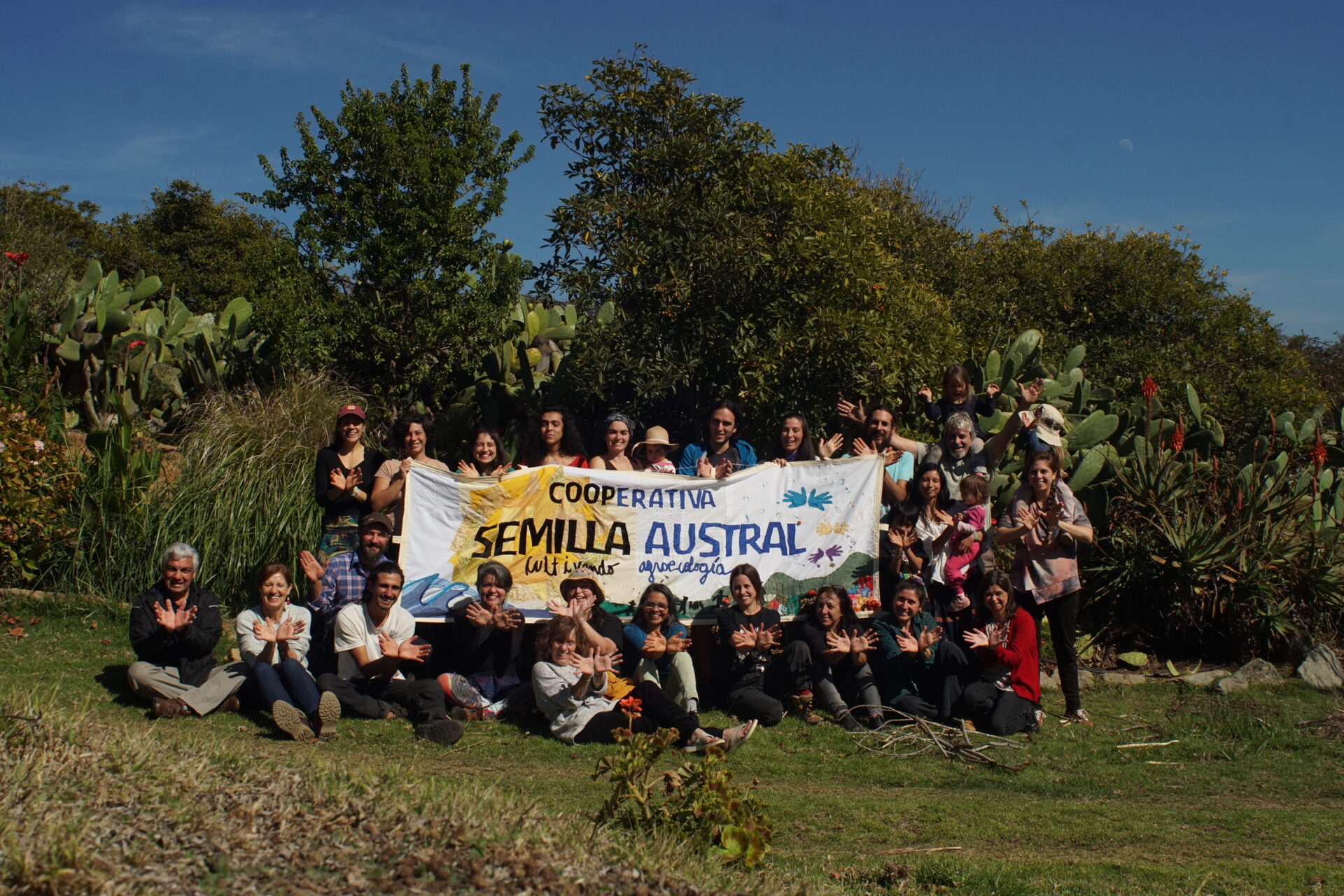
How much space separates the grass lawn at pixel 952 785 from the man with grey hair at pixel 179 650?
0.15m

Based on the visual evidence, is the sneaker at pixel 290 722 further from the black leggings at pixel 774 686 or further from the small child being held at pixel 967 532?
the small child being held at pixel 967 532

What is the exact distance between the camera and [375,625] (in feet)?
24.4

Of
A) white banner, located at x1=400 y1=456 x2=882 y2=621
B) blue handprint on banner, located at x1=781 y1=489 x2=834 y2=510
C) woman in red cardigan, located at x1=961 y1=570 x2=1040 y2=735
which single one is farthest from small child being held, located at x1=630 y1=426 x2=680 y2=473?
woman in red cardigan, located at x1=961 y1=570 x2=1040 y2=735

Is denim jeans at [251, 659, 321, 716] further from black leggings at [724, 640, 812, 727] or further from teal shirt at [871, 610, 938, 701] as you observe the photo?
teal shirt at [871, 610, 938, 701]

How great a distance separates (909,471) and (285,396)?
5544 mm

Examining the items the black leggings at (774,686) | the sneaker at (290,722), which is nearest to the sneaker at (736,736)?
the black leggings at (774,686)

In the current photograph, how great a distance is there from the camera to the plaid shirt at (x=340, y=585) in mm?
7684

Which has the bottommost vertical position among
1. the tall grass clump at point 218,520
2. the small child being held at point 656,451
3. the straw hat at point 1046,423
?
the tall grass clump at point 218,520

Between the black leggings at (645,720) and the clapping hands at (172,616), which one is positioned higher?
the clapping hands at (172,616)

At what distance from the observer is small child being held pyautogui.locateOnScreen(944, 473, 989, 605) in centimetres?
800

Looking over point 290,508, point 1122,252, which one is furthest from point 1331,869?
point 1122,252

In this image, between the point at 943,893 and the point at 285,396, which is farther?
the point at 285,396

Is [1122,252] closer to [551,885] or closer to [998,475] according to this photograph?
[998,475]

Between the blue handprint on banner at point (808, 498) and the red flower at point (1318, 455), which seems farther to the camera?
the red flower at point (1318, 455)
